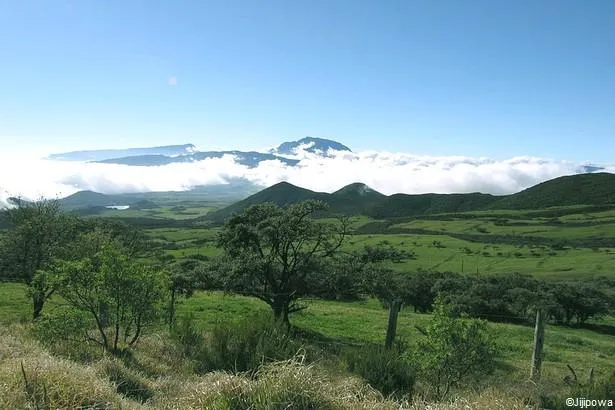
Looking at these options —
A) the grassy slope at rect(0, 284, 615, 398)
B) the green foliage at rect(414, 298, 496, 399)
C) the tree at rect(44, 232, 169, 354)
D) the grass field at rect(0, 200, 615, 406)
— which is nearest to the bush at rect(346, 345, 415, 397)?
the green foliage at rect(414, 298, 496, 399)

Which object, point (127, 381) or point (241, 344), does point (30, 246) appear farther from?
point (127, 381)

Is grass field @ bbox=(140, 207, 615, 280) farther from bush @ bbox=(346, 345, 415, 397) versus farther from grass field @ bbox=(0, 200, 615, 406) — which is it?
bush @ bbox=(346, 345, 415, 397)

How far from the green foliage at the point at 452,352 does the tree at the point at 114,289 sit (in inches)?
316

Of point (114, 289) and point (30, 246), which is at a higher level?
point (114, 289)

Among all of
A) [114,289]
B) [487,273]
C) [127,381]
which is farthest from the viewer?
[487,273]

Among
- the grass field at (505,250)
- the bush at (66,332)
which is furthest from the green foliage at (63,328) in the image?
the grass field at (505,250)

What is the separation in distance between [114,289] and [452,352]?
9.49 metres

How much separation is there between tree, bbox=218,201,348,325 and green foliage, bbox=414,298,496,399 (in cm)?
1569

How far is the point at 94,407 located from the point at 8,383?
1.21m

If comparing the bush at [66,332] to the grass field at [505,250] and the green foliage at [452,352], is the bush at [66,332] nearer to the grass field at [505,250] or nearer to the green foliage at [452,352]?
the green foliage at [452,352]

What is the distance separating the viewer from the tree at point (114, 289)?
13773 millimetres

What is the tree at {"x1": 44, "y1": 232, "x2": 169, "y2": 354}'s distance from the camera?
45.2 ft

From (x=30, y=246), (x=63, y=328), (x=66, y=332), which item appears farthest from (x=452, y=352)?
(x=30, y=246)

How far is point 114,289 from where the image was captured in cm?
1388
